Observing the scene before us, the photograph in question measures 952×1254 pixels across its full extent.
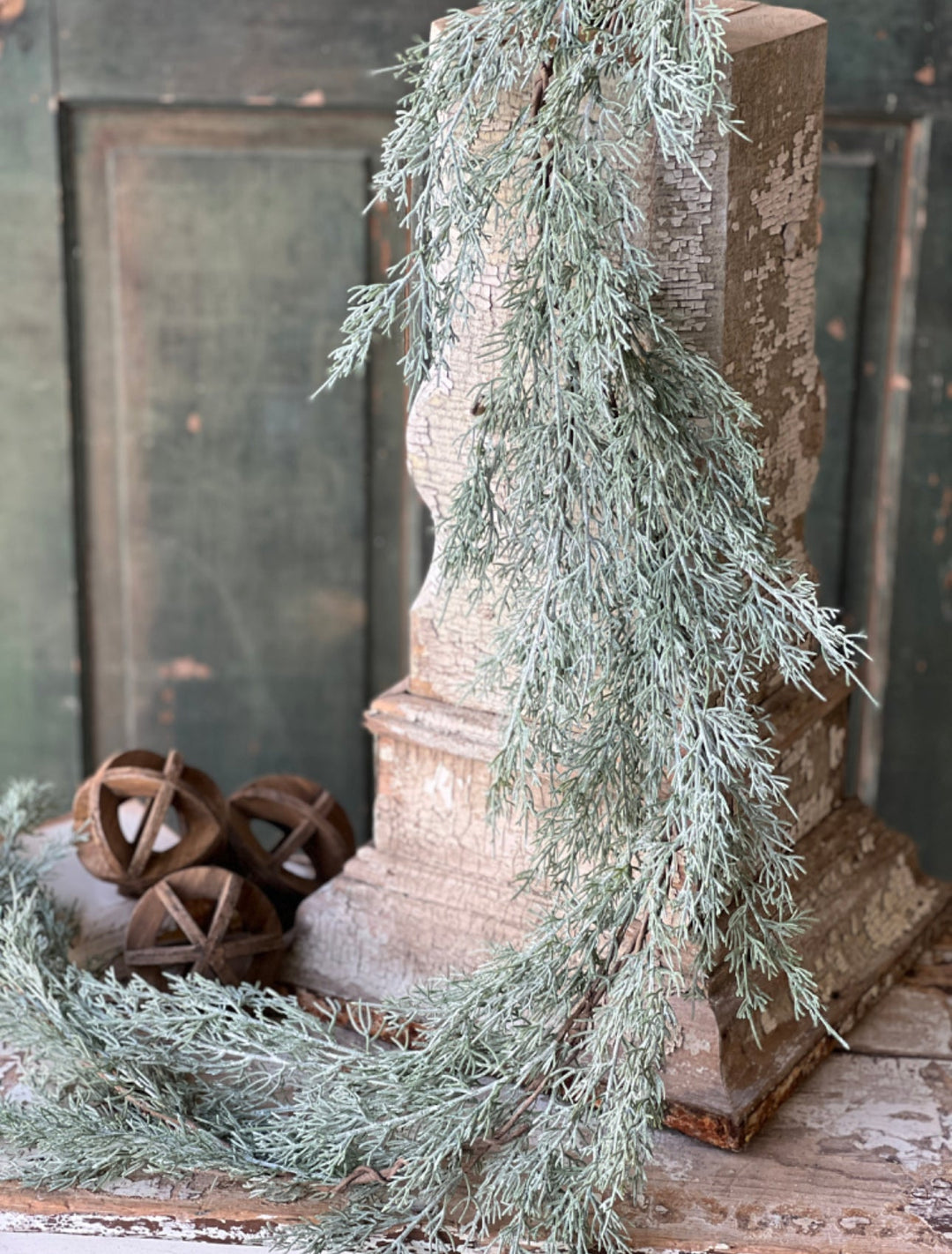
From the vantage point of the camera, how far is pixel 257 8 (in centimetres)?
193

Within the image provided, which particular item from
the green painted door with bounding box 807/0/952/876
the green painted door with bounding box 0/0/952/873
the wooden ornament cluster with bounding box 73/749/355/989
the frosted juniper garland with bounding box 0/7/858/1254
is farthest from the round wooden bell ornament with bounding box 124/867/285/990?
the green painted door with bounding box 807/0/952/876

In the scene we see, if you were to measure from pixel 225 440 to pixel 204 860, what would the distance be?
107cm

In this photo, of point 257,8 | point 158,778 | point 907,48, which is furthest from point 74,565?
point 907,48

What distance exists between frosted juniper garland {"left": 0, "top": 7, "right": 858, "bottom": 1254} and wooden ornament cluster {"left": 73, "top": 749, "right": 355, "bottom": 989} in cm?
12

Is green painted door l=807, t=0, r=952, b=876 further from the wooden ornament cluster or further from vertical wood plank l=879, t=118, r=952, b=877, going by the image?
the wooden ornament cluster

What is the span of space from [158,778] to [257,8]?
48.8 inches

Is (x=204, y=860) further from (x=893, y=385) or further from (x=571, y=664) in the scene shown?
(x=893, y=385)

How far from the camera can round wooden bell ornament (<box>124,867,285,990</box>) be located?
40.4 inches

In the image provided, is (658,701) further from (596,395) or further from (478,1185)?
(478,1185)

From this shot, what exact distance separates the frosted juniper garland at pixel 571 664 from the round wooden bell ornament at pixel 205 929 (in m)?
0.11

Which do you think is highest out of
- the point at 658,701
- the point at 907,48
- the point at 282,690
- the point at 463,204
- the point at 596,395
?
the point at 907,48

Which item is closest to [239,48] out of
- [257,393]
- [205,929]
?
[257,393]

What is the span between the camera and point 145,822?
1.10 m

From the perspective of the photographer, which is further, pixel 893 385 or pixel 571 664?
pixel 893 385
